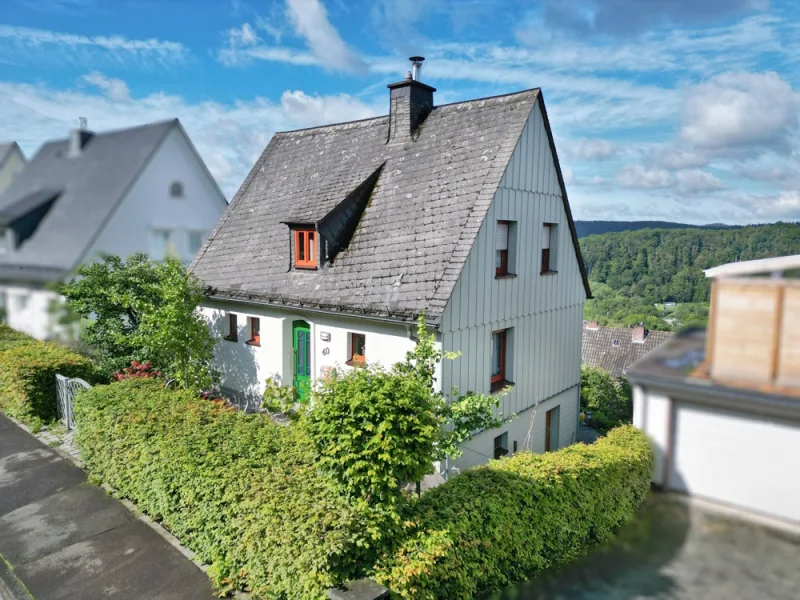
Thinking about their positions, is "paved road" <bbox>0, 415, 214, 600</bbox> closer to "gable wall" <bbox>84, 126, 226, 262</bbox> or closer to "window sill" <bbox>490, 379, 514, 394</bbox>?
"gable wall" <bbox>84, 126, 226, 262</bbox>

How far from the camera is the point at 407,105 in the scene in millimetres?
14555

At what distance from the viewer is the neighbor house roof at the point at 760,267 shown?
2.01ft

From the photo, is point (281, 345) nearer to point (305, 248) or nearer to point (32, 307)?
point (305, 248)

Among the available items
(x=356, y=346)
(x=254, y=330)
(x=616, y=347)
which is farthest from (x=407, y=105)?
(x=616, y=347)

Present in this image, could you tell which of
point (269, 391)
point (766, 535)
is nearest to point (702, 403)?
point (766, 535)

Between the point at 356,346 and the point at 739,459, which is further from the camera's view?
the point at 356,346

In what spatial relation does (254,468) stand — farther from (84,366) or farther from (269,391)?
(84,366)

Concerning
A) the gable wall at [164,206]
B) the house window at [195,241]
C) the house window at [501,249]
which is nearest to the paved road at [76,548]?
the gable wall at [164,206]

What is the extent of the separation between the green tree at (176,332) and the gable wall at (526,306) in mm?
6646

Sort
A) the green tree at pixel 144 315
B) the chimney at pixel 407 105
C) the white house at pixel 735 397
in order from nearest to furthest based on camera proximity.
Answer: the white house at pixel 735 397
the green tree at pixel 144 315
the chimney at pixel 407 105

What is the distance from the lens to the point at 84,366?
45.1 ft

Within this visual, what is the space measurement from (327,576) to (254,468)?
2270 millimetres

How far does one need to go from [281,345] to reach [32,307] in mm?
5746

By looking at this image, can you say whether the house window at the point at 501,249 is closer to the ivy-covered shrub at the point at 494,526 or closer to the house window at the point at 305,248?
the house window at the point at 305,248
